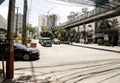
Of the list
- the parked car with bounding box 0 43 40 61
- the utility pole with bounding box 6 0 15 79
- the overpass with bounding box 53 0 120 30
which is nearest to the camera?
the utility pole with bounding box 6 0 15 79

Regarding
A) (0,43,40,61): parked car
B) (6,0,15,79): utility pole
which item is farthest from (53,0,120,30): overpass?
(6,0,15,79): utility pole

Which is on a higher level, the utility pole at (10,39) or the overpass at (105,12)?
the overpass at (105,12)

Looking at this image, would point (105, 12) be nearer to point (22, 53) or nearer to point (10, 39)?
point (22, 53)

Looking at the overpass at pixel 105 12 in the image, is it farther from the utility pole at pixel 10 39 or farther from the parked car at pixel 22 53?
the utility pole at pixel 10 39

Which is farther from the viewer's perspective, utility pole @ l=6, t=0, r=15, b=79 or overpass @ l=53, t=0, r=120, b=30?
overpass @ l=53, t=0, r=120, b=30

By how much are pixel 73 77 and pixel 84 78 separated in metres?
0.64

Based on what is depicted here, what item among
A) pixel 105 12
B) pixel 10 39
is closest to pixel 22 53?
pixel 10 39

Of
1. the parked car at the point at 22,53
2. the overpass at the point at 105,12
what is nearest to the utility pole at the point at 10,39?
the parked car at the point at 22,53

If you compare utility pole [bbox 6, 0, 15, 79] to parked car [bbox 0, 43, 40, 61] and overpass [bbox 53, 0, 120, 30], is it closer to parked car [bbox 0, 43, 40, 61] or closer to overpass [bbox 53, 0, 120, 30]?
parked car [bbox 0, 43, 40, 61]

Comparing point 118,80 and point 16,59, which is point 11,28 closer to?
point 118,80

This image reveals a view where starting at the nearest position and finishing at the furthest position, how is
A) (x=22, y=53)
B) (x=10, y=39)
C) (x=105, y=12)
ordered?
1. (x=10, y=39)
2. (x=22, y=53)
3. (x=105, y=12)

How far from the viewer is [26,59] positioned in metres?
20.1

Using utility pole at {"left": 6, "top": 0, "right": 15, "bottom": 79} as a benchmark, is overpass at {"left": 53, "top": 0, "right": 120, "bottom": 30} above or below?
above

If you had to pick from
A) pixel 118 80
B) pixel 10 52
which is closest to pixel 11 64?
pixel 10 52
